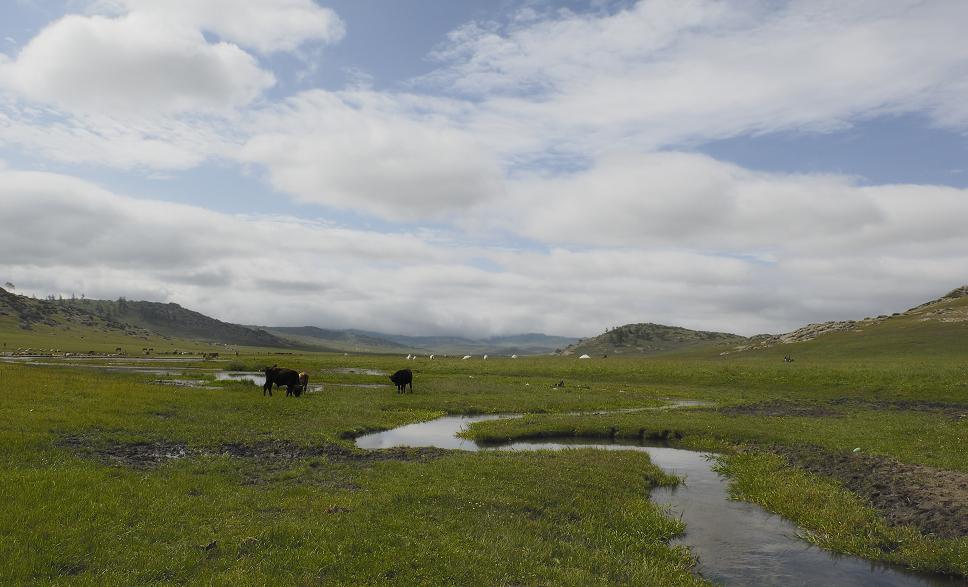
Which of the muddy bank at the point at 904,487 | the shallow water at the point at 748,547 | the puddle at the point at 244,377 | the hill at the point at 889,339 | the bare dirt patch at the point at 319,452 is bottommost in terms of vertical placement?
the puddle at the point at 244,377

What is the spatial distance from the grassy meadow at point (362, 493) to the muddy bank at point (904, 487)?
0.51 metres

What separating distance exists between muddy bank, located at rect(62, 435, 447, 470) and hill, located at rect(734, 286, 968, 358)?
90.8m

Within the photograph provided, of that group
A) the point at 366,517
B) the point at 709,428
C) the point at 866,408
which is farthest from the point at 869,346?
the point at 366,517

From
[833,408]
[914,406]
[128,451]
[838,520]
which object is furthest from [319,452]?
[914,406]

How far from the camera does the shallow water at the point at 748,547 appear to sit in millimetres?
13586

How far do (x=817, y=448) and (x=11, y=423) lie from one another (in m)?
37.0

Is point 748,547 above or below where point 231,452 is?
below

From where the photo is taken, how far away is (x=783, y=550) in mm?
15289

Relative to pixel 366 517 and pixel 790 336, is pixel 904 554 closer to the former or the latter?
pixel 366 517

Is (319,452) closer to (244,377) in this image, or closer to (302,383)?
(302,383)

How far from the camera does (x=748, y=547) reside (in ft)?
50.9

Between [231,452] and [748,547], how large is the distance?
19.6 metres

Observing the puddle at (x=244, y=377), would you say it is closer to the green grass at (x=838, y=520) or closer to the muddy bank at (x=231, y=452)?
the muddy bank at (x=231, y=452)

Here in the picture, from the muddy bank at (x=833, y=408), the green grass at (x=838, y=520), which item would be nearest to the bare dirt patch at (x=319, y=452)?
the green grass at (x=838, y=520)
